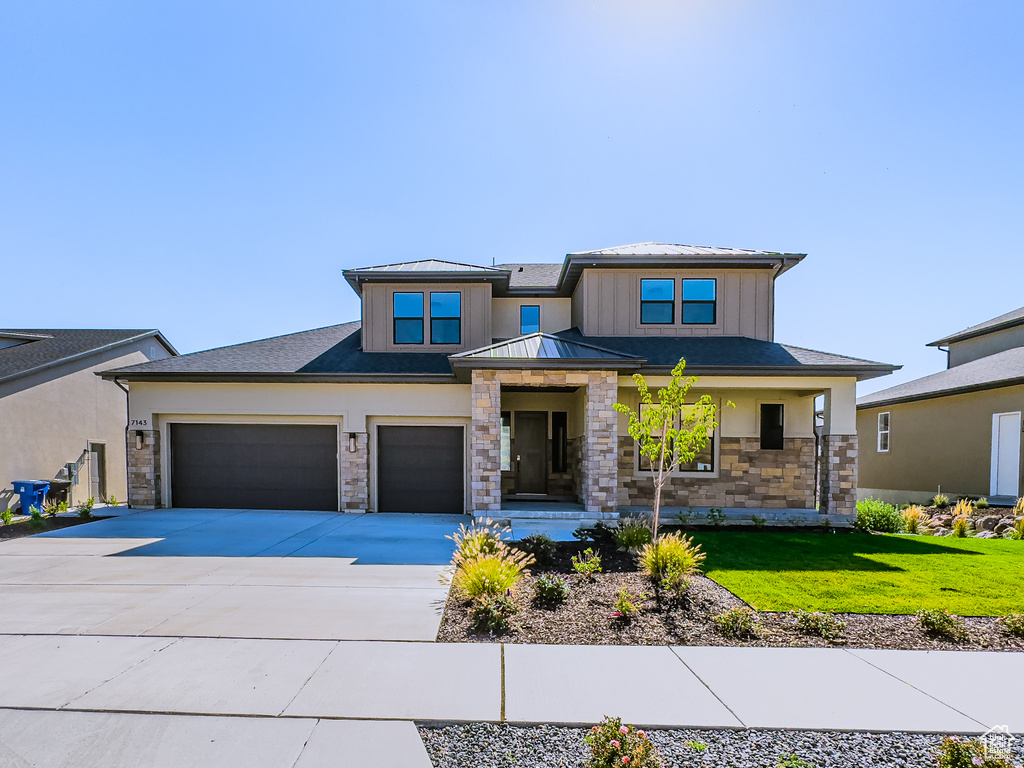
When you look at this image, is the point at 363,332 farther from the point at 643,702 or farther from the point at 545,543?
the point at 643,702

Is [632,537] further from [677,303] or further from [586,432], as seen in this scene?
[677,303]

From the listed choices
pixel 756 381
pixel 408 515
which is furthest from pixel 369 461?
pixel 756 381

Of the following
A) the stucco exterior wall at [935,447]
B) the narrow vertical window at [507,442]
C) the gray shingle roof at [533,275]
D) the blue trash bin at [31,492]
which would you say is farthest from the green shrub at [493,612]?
the stucco exterior wall at [935,447]

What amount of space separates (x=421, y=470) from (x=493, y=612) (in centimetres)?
815

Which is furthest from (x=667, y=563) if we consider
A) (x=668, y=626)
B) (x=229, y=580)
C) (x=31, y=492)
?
(x=31, y=492)

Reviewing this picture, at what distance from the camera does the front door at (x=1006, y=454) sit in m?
14.5

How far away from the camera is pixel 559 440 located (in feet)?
48.4

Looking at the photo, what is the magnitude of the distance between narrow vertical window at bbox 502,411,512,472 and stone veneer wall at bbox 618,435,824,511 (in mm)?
3156

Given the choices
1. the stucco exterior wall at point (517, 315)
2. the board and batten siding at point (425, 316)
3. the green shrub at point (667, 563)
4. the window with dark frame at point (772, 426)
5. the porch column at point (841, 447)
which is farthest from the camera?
the stucco exterior wall at point (517, 315)

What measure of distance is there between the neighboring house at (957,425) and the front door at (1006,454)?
0.07ft

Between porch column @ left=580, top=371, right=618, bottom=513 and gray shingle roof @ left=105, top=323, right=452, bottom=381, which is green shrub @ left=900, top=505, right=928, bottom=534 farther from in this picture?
gray shingle roof @ left=105, top=323, right=452, bottom=381

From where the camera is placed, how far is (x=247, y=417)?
43.4ft

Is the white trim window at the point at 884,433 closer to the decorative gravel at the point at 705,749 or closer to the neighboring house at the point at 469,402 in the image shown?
the neighboring house at the point at 469,402

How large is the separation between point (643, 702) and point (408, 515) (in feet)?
31.3
